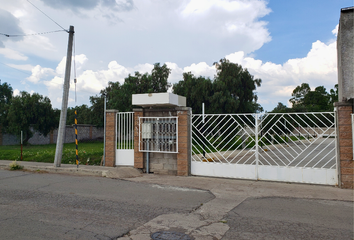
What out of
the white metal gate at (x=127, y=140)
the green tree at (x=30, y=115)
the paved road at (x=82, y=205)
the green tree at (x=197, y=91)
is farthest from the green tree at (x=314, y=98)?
the paved road at (x=82, y=205)

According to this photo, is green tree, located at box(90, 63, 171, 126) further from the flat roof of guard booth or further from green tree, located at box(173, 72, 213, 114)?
the flat roof of guard booth

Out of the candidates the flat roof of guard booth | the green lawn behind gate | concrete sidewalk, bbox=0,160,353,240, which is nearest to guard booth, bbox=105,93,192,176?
the flat roof of guard booth

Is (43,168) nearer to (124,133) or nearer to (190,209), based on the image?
(124,133)

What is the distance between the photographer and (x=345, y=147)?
7.81 meters

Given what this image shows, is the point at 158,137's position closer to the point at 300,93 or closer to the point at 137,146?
the point at 137,146

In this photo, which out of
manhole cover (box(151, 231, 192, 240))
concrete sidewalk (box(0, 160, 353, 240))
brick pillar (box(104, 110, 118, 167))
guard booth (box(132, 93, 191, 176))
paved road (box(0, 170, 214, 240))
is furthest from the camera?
brick pillar (box(104, 110, 118, 167))

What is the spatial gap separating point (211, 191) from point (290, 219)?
270 centimetres

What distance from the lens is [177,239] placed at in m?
4.33

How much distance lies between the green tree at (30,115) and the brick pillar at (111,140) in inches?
787

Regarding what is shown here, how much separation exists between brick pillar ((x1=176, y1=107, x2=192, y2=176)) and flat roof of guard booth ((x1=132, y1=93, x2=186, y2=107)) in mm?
352

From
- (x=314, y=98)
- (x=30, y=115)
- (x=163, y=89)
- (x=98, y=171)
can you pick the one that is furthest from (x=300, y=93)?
(x=98, y=171)

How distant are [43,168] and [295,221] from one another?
940cm

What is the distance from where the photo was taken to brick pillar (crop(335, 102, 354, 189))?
25.5ft

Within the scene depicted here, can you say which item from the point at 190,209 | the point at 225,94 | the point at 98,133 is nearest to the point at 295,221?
the point at 190,209
